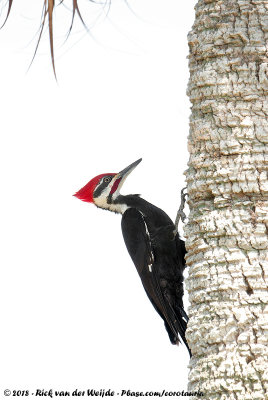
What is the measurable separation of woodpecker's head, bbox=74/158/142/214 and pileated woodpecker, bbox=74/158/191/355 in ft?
0.90

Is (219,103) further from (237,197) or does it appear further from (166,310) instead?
(166,310)

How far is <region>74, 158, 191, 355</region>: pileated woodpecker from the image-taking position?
542cm

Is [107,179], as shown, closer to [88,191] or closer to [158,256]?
Result: [88,191]

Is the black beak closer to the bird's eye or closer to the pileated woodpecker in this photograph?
the bird's eye

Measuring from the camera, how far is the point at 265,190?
3.46m

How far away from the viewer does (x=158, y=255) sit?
564 cm

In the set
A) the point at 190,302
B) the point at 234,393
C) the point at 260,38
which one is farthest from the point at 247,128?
the point at 234,393

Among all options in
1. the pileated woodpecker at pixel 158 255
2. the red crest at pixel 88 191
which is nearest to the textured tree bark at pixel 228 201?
the pileated woodpecker at pixel 158 255

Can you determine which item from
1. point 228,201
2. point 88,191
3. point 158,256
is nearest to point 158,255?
point 158,256

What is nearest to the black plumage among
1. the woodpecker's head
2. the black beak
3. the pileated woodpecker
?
the pileated woodpecker

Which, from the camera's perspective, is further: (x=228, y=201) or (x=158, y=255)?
(x=158, y=255)

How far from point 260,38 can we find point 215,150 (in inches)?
26.2

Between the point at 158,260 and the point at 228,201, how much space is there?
2191 mm

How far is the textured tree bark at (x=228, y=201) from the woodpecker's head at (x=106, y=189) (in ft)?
7.87
